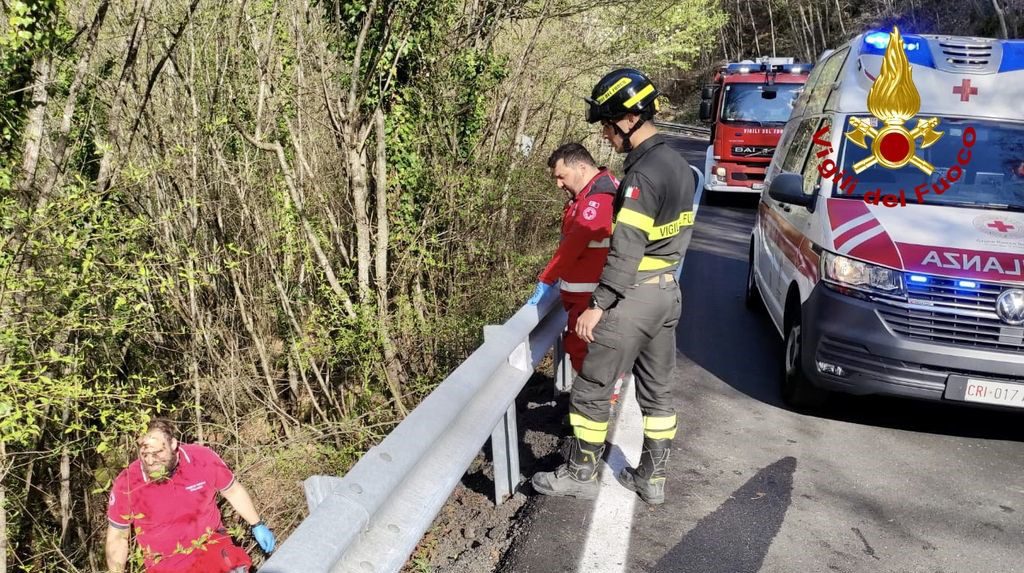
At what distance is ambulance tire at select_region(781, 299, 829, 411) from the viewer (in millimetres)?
5500

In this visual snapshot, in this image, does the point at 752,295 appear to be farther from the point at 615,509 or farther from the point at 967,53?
the point at 615,509

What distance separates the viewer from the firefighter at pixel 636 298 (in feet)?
12.2

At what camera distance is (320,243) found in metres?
6.36

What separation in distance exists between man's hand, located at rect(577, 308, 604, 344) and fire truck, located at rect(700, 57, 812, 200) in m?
13.0

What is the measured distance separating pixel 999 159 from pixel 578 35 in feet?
20.1

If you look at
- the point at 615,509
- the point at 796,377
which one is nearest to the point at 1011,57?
the point at 796,377

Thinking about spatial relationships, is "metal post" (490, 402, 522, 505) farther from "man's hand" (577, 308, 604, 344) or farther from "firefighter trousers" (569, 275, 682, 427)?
"man's hand" (577, 308, 604, 344)

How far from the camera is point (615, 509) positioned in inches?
156

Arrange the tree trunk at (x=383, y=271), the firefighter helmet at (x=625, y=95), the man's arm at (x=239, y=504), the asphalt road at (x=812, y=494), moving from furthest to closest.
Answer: the tree trunk at (x=383, y=271) → the man's arm at (x=239, y=504) → the firefighter helmet at (x=625, y=95) → the asphalt road at (x=812, y=494)

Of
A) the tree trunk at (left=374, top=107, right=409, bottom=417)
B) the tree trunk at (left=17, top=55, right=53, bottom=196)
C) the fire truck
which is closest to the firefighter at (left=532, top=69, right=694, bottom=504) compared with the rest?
the tree trunk at (left=374, top=107, right=409, bottom=417)

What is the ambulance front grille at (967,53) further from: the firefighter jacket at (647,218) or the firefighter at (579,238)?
the firefighter jacket at (647,218)

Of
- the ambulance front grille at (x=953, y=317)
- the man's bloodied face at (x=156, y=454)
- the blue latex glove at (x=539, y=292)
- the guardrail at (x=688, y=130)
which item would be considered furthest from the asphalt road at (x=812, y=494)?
the guardrail at (x=688, y=130)

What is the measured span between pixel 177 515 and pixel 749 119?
14.2m

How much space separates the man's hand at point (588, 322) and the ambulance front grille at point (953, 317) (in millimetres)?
2145
